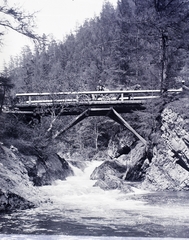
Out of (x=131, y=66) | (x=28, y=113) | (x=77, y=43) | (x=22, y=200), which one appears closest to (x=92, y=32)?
(x=77, y=43)

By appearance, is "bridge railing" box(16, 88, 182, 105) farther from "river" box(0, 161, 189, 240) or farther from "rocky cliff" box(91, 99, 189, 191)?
"river" box(0, 161, 189, 240)

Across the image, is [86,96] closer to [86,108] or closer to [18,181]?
[86,108]

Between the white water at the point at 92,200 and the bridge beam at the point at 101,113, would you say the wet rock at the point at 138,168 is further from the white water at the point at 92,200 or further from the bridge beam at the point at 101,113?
the white water at the point at 92,200

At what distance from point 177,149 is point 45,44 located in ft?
28.0

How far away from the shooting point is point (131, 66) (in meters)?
32.7

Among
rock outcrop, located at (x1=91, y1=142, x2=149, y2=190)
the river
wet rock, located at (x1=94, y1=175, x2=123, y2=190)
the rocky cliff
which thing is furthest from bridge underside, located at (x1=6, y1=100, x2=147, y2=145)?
the river

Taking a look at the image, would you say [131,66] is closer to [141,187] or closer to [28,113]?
[28,113]

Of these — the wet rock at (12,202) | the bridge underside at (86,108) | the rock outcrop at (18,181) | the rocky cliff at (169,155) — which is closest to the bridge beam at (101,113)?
the bridge underside at (86,108)

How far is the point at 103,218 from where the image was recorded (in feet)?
22.7

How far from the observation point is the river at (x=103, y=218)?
5.60 meters

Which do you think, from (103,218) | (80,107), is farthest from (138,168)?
(103,218)

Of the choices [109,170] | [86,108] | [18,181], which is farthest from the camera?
[86,108]

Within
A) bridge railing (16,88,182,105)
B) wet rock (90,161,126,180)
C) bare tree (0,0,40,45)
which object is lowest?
wet rock (90,161,126,180)

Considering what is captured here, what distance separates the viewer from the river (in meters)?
5.60
